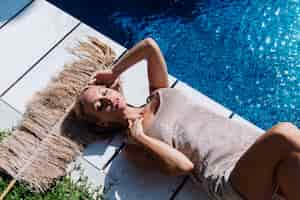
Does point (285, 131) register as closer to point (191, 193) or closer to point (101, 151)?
point (191, 193)

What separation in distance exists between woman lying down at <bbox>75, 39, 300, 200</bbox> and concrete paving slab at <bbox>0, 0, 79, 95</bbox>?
67 centimetres

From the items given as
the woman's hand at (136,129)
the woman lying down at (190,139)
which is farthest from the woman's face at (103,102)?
the woman's hand at (136,129)

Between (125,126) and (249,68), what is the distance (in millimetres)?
1299

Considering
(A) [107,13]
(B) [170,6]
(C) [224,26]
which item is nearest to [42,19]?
(A) [107,13]

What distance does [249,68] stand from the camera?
185 inches

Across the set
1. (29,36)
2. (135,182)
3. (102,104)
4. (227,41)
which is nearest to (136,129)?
(102,104)

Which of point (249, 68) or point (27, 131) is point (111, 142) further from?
point (249, 68)

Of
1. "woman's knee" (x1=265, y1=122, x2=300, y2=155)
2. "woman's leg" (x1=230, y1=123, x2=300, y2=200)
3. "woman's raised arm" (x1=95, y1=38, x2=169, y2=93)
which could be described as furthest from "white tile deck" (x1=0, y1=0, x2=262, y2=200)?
"woman's knee" (x1=265, y1=122, x2=300, y2=155)

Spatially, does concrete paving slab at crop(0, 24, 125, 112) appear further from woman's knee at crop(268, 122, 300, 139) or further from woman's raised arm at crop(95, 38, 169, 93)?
woman's knee at crop(268, 122, 300, 139)

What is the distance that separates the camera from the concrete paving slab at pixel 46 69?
4137mm

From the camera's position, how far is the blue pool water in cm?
459

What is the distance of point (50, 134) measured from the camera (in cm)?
396

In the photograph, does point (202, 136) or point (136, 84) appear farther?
point (136, 84)

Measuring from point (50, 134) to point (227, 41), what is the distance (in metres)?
1.68
